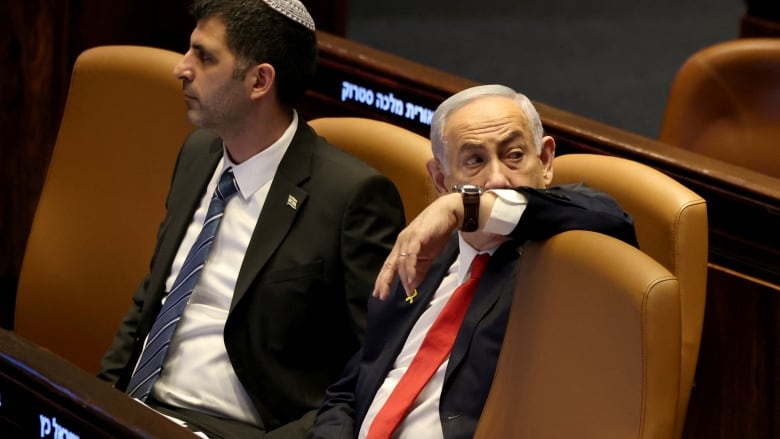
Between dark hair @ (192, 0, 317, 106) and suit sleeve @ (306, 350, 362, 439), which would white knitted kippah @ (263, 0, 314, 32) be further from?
suit sleeve @ (306, 350, 362, 439)

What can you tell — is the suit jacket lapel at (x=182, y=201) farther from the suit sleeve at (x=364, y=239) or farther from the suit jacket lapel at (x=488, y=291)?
the suit jacket lapel at (x=488, y=291)

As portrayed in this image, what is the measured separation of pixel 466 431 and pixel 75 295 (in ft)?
3.24

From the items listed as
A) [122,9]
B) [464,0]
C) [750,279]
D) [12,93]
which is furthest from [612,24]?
[750,279]

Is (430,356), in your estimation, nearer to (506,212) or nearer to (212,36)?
(506,212)

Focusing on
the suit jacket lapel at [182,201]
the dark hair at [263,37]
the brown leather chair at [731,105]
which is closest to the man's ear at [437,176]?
the dark hair at [263,37]

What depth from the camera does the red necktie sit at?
179 cm

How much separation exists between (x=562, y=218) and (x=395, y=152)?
0.56 m

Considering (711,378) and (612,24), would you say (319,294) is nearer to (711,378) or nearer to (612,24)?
(711,378)

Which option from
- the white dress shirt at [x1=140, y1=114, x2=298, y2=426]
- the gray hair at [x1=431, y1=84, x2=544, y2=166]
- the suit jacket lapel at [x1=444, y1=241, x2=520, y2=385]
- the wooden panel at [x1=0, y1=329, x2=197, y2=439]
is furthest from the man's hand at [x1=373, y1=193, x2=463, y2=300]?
the white dress shirt at [x1=140, y1=114, x2=298, y2=426]

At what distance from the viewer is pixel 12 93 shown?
10.1 feet

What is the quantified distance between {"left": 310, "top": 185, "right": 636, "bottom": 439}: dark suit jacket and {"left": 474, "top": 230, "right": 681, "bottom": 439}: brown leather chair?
0.03 metres

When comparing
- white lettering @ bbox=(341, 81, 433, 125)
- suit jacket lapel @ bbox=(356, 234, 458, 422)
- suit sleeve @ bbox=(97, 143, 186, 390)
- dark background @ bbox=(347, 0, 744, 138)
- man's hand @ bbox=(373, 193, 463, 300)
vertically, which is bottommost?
dark background @ bbox=(347, 0, 744, 138)

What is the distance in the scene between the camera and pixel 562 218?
5.28 feet

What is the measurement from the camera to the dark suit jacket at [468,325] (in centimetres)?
162
